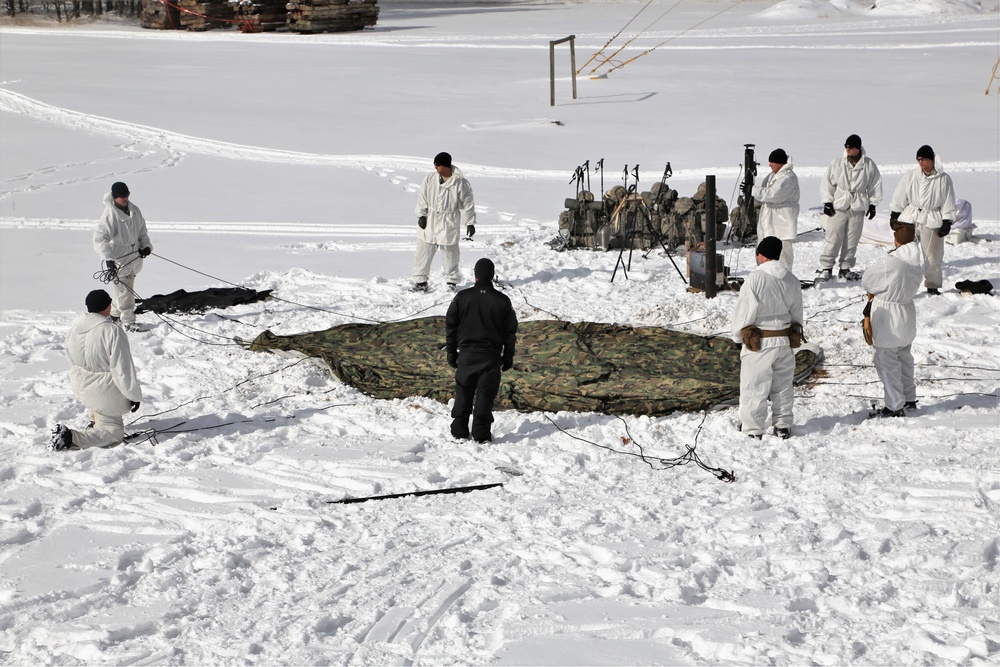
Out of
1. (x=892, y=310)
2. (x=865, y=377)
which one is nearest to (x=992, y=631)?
(x=892, y=310)

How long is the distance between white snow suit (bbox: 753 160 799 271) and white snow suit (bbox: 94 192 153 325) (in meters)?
5.94

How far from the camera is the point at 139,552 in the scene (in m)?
5.70

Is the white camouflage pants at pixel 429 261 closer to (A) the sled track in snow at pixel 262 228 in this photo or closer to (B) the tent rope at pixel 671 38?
(A) the sled track in snow at pixel 262 228


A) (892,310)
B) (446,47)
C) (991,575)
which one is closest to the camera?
(991,575)

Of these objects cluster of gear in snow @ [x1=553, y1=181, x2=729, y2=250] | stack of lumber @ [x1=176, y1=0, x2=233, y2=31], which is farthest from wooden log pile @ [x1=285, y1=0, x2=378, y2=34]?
cluster of gear in snow @ [x1=553, y1=181, x2=729, y2=250]

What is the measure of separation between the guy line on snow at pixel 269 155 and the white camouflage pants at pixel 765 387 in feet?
25.6

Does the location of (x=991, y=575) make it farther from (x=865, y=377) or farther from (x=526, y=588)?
(x=865, y=377)

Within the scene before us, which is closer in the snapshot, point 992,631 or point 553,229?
point 992,631

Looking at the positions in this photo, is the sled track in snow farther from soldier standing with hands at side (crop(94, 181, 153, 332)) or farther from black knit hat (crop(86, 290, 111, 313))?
black knit hat (crop(86, 290, 111, 313))

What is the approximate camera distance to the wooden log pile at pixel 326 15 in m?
29.5

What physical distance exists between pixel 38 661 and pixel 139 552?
1.05 metres

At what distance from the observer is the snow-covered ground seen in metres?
4.92

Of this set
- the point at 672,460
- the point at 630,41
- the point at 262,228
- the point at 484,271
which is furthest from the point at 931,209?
the point at 630,41

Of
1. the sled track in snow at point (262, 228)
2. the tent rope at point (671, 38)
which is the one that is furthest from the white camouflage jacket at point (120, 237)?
the tent rope at point (671, 38)
